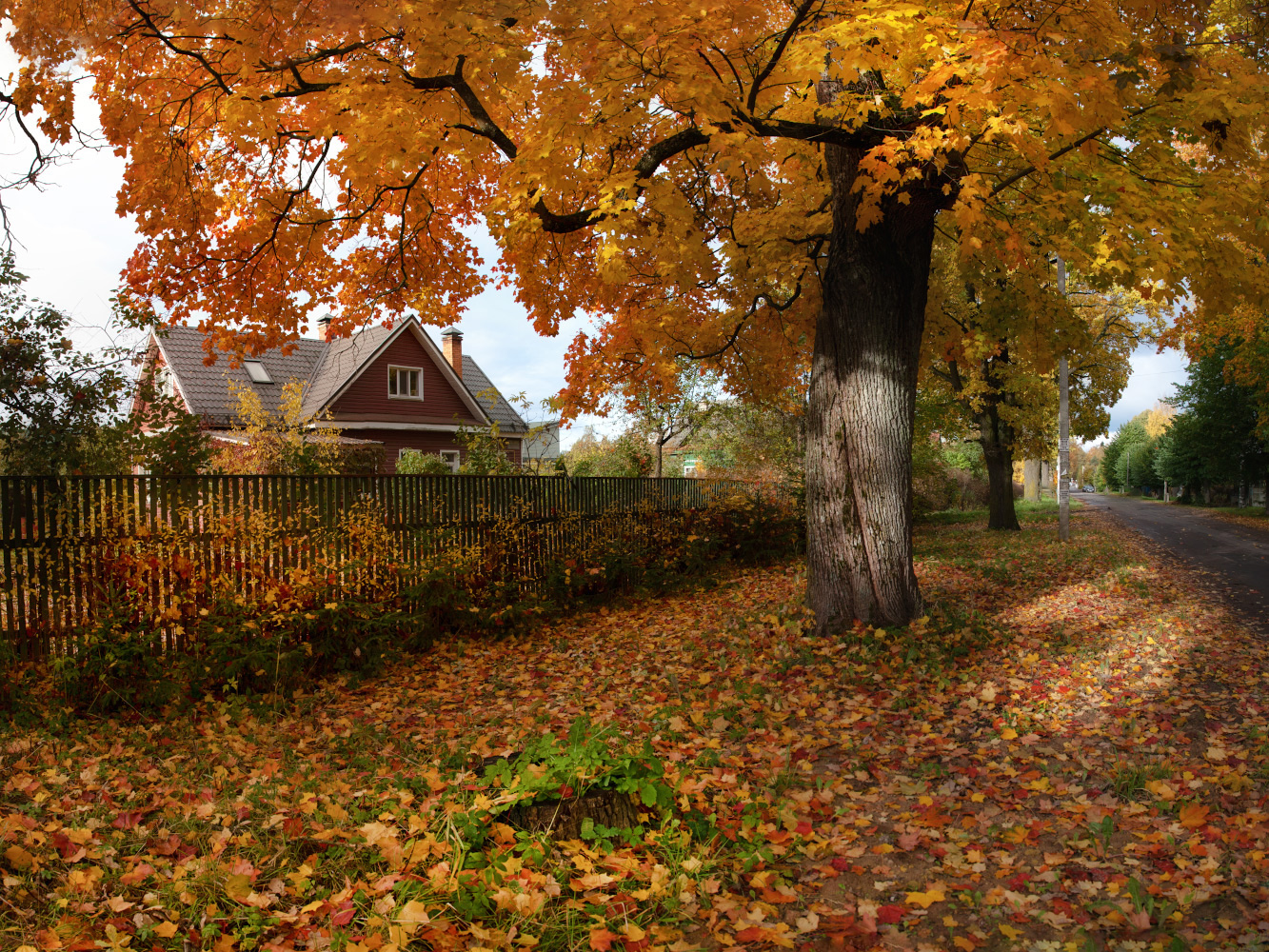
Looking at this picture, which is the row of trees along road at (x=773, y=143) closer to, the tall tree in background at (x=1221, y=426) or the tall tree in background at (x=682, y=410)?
the tall tree in background at (x=682, y=410)

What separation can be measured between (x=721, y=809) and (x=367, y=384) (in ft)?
77.0

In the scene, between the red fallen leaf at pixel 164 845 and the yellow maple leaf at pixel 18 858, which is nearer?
the yellow maple leaf at pixel 18 858

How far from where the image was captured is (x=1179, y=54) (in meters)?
4.75

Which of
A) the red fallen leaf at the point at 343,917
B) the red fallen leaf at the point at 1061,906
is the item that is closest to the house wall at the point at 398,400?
the red fallen leaf at the point at 343,917

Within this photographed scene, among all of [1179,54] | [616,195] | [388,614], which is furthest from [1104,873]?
[616,195]

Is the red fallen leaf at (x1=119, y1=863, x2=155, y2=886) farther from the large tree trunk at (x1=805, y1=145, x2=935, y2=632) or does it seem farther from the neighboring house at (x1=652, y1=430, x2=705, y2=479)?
the neighboring house at (x1=652, y1=430, x2=705, y2=479)

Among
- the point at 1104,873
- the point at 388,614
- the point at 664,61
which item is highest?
the point at 664,61

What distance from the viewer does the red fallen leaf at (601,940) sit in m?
2.95

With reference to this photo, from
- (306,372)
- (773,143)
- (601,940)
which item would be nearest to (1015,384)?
(773,143)

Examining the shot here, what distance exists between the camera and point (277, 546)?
24.6 feet

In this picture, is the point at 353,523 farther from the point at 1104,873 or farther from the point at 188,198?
the point at 1104,873

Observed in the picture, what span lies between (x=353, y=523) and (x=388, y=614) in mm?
1050

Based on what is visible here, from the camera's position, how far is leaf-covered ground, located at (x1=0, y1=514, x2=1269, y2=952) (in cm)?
315

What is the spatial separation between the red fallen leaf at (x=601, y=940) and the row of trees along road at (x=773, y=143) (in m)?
5.12
